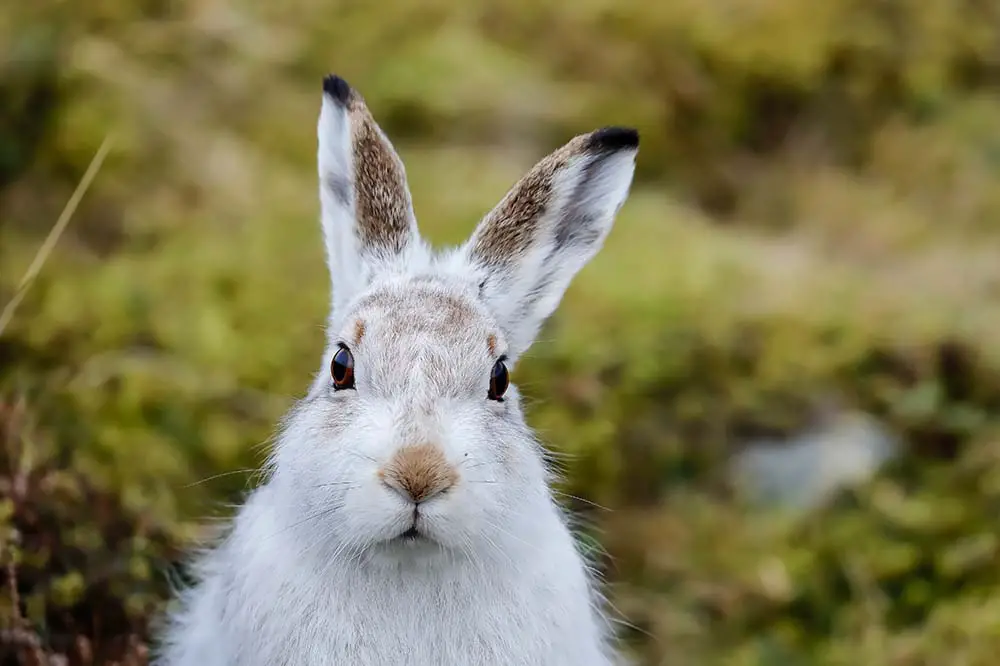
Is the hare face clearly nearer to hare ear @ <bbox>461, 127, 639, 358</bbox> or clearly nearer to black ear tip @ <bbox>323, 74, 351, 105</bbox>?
hare ear @ <bbox>461, 127, 639, 358</bbox>

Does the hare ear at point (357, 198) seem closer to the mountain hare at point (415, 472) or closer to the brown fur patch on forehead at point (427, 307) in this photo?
the mountain hare at point (415, 472)

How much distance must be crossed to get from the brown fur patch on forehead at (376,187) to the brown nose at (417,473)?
935mm

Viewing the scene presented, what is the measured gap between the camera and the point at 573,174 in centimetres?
361

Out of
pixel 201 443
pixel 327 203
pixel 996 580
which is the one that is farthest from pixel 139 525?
pixel 996 580

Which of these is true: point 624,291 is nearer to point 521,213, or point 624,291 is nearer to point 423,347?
point 521,213

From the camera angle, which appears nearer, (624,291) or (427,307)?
(427,307)

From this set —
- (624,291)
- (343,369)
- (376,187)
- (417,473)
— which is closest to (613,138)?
(376,187)

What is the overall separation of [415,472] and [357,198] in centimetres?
106

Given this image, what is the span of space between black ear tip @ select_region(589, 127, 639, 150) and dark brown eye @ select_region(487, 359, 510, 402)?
660mm

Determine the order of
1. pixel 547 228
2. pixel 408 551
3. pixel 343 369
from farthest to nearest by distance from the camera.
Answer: pixel 547 228 → pixel 343 369 → pixel 408 551

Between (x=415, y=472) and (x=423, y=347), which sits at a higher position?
(x=423, y=347)

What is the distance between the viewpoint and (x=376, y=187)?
3.70m

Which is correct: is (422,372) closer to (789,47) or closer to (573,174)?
(573,174)

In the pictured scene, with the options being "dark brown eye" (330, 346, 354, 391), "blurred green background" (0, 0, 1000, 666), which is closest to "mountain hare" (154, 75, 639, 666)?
"dark brown eye" (330, 346, 354, 391)
